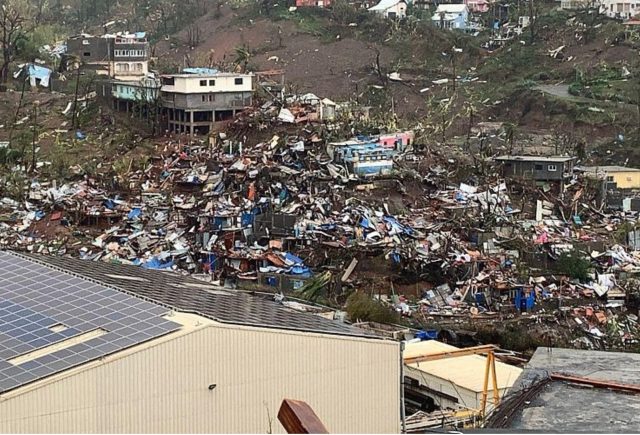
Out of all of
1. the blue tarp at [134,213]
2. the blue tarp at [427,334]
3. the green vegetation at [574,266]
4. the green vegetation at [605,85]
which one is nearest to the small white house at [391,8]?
the green vegetation at [605,85]

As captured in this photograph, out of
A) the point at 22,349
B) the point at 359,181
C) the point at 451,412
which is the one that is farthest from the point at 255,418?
the point at 359,181

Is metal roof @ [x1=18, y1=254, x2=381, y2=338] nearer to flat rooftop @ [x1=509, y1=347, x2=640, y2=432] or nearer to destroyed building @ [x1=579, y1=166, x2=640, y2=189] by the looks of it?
flat rooftop @ [x1=509, y1=347, x2=640, y2=432]

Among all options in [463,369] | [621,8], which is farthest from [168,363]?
[621,8]

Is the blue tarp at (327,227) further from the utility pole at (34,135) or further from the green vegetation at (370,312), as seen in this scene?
the utility pole at (34,135)

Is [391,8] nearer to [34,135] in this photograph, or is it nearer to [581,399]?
[34,135]

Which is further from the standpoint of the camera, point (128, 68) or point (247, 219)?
point (128, 68)

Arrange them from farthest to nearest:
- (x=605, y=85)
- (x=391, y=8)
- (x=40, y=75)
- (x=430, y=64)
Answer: (x=391, y=8)
(x=430, y=64)
(x=605, y=85)
(x=40, y=75)
